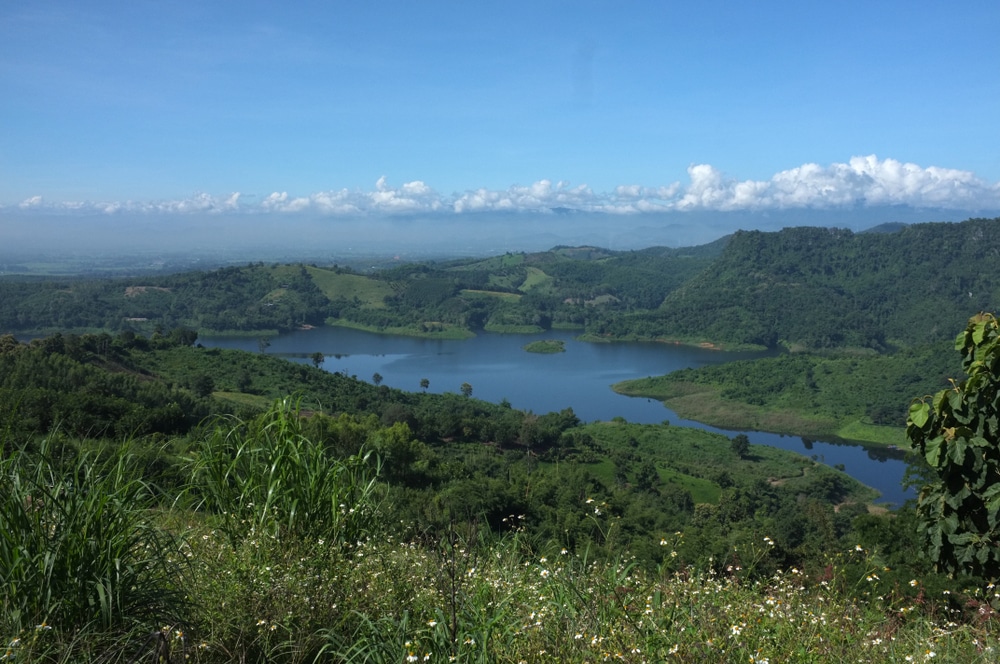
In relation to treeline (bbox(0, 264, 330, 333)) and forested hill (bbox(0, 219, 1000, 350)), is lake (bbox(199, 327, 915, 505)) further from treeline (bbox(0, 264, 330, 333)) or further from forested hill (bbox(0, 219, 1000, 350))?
treeline (bbox(0, 264, 330, 333))

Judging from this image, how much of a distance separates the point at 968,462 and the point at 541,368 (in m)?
61.0

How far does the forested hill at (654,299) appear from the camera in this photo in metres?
78.0

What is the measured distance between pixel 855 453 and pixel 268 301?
74772 mm

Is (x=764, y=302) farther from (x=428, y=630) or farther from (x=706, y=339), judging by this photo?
(x=428, y=630)

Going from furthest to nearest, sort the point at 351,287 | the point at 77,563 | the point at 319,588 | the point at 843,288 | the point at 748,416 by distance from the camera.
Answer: the point at 351,287, the point at 843,288, the point at 748,416, the point at 319,588, the point at 77,563

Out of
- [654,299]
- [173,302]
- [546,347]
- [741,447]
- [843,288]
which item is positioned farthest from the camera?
[654,299]

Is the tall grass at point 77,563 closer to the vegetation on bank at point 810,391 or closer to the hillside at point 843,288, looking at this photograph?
the vegetation on bank at point 810,391

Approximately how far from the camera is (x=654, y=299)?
112m

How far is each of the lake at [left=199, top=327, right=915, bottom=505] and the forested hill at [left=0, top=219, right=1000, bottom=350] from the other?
5712mm

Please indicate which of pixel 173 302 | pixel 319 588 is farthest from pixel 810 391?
pixel 173 302

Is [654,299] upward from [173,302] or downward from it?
downward

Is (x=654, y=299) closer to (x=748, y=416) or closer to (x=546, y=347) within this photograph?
(x=546, y=347)

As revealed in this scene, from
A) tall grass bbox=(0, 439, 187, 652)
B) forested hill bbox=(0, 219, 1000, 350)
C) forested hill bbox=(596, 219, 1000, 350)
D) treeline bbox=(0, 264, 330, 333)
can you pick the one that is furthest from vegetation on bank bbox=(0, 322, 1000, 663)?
forested hill bbox=(0, 219, 1000, 350)

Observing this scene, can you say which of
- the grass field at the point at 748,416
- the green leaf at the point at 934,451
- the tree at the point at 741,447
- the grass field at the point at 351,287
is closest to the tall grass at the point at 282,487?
the green leaf at the point at 934,451
